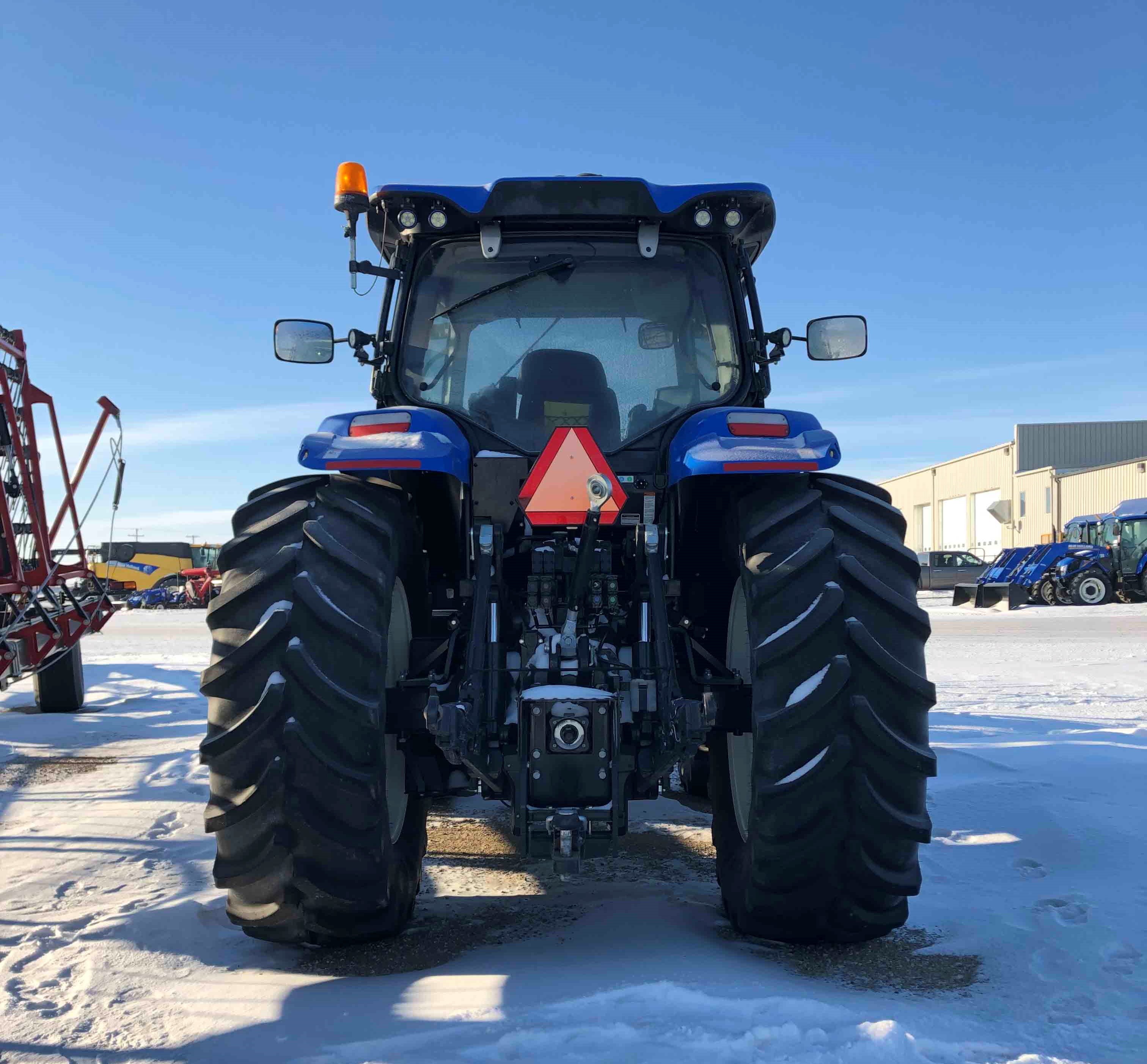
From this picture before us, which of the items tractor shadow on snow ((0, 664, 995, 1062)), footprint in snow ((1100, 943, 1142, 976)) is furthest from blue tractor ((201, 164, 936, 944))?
footprint in snow ((1100, 943, 1142, 976))

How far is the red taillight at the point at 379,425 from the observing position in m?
2.97

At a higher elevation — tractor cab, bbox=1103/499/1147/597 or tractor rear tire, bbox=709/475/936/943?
tractor cab, bbox=1103/499/1147/597

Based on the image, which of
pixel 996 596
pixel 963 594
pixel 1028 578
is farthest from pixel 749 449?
pixel 963 594

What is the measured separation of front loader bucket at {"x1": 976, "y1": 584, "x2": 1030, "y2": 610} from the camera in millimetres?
23844

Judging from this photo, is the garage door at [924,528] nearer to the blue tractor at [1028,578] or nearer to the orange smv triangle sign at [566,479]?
the blue tractor at [1028,578]

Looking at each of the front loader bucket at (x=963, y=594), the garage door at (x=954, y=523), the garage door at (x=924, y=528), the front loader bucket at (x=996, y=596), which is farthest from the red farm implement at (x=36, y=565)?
the garage door at (x=924, y=528)

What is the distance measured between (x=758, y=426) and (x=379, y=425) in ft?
3.78

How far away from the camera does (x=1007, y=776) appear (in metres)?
4.89

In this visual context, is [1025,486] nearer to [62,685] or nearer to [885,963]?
[62,685]

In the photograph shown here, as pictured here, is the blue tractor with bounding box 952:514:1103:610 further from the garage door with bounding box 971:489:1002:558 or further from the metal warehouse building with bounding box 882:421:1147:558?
the garage door with bounding box 971:489:1002:558

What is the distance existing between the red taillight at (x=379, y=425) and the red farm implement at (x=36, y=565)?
5.24m

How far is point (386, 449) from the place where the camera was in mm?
2838

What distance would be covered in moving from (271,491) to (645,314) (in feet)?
5.07

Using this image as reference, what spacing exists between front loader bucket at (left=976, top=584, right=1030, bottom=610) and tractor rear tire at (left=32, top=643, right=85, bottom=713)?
20.8 meters
